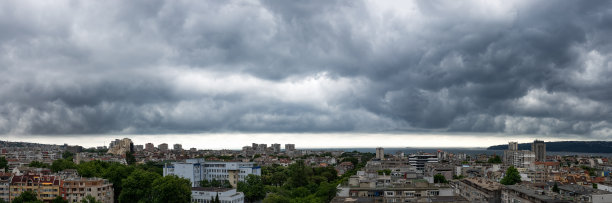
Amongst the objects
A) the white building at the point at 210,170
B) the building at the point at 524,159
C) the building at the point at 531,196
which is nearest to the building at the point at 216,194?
the white building at the point at 210,170

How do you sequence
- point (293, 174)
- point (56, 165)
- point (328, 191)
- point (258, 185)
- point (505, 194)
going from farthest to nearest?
point (56, 165) → point (293, 174) → point (258, 185) → point (328, 191) → point (505, 194)

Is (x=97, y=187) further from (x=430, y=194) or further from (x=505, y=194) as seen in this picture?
(x=505, y=194)

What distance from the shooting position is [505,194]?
168 ft

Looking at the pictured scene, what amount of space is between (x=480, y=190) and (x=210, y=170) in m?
60.6

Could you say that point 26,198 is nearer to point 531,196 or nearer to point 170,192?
point 170,192

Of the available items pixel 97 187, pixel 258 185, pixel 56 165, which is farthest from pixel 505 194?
pixel 56 165

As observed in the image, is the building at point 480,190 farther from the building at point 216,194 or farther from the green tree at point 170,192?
the green tree at point 170,192

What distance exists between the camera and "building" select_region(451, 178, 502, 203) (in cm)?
5359

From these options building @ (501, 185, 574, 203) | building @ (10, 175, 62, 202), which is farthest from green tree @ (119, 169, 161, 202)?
building @ (501, 185, 574, 203)

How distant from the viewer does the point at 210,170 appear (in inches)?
3824

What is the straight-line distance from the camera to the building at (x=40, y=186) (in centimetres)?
6081

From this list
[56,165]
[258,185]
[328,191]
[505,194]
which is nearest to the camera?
[505,194]

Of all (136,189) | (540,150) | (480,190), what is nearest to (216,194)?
(136,189)

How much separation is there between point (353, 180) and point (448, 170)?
45.5 m
